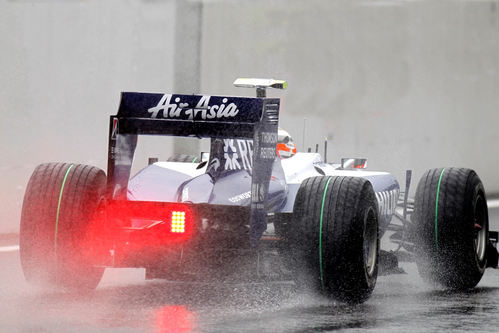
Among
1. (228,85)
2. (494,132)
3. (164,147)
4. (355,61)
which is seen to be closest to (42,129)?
(164,147)

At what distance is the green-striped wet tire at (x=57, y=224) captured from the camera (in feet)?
28.5

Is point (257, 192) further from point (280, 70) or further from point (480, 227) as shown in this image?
point (280, 70)

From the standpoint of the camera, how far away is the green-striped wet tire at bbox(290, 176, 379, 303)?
845 cm

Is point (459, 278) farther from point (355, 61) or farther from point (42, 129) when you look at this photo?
point (355, 61)

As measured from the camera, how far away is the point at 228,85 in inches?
682

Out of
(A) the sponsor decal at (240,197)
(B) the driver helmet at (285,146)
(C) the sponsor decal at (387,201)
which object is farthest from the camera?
(B) the driver helmet at (285,146)

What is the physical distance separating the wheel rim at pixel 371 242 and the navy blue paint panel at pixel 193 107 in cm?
115

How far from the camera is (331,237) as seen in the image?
845cm

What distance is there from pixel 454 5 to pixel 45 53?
10.7 meters

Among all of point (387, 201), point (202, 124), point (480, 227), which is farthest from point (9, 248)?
point (480, 227)

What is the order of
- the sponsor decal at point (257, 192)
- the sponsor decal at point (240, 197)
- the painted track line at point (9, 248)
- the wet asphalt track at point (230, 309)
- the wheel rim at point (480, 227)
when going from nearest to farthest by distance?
the wet asphalt track at point (230, 309), the sponsor decal at point (257, 192), the sponsor decal at point (240, 197), the wheel rim at point (480, 227), the painted track line at point (9, 248)

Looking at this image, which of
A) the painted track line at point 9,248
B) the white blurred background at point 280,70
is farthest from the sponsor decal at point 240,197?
the white blurred background at point 280,70

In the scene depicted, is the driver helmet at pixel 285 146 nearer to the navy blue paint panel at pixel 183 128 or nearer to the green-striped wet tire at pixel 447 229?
the green-striped wet tire at pixel 447 229

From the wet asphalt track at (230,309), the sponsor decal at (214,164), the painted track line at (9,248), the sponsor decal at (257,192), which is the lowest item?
the painted track line at (9,248)
